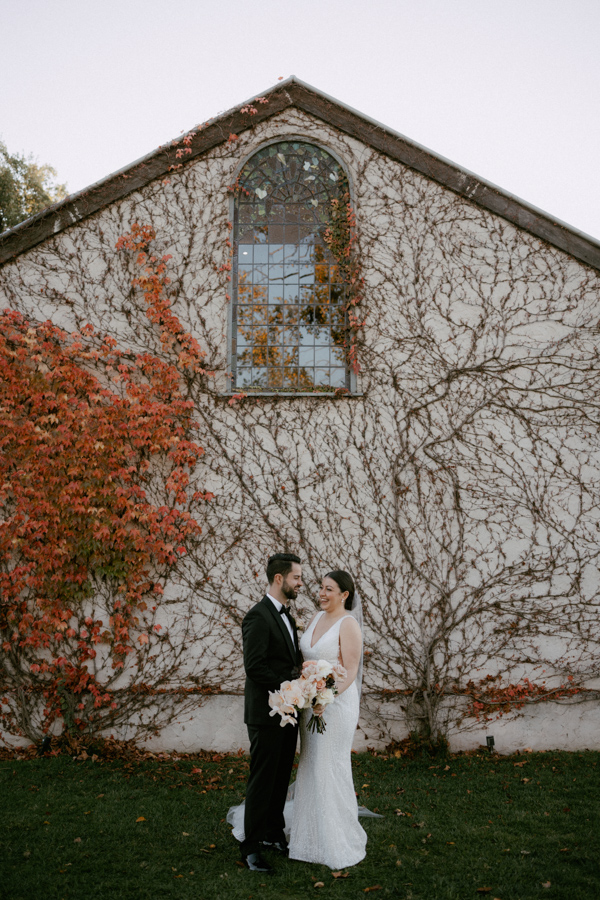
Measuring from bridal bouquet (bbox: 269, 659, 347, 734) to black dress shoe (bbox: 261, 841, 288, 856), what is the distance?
1.04 metres

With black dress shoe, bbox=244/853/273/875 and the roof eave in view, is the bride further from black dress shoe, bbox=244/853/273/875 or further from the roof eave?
the roof eave

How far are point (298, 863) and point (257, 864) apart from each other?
29 centimetres

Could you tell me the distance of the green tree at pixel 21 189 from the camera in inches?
761

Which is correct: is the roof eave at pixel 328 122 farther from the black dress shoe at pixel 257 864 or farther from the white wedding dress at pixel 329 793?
the black dress shoe at pixel 257 864

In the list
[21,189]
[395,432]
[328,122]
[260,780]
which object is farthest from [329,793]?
[21,189]

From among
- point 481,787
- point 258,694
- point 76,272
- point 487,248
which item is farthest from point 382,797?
point 76,272

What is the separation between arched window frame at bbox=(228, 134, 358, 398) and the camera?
751 cm

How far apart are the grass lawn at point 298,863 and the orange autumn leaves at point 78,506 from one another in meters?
1.13

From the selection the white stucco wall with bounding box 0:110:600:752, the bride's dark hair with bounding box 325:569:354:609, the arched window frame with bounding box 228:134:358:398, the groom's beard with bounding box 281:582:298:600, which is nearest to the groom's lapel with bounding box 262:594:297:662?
the groom's beard with bounding box 281:582:298:600

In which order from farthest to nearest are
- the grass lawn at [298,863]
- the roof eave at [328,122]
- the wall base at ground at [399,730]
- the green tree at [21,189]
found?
the green tree at [21,189], the roof eave at [328,122], the wall base at ground at [399,730], the grass lawn at [298,863]

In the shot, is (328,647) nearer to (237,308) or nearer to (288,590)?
(288,590)

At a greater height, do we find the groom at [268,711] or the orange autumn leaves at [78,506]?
the orange autumn leaves at [78,506]

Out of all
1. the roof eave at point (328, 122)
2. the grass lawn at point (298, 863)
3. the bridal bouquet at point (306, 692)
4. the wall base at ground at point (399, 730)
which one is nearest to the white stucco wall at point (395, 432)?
the wall base at ground at point (399, 730)

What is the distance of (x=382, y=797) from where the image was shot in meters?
5.59
